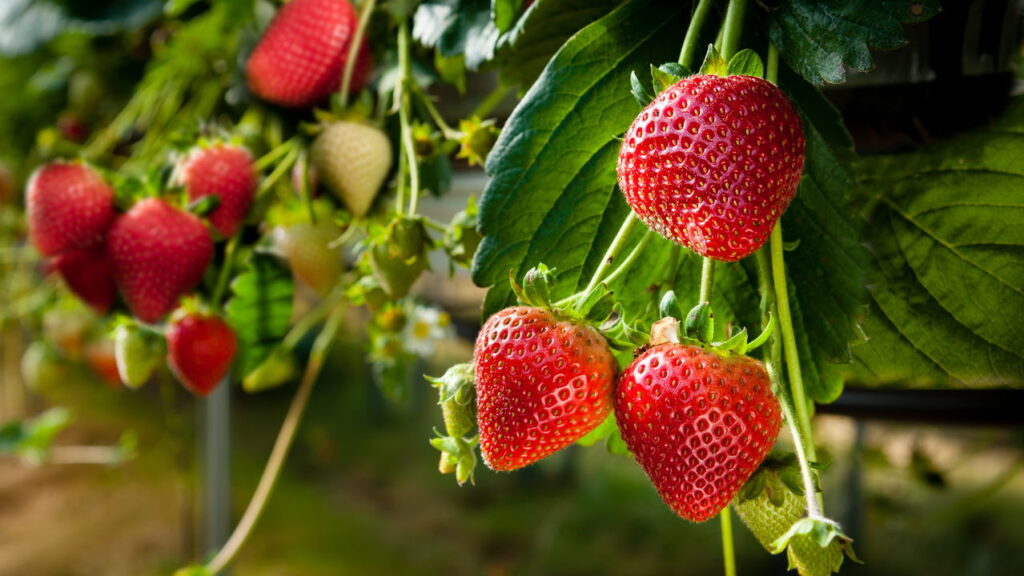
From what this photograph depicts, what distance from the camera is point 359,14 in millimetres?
465

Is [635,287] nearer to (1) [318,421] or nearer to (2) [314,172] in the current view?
(2) [314,172]

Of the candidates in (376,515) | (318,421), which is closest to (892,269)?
(376,515)

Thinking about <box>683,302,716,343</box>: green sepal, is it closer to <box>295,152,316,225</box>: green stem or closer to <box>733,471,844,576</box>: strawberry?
<box>733,471,844,576</box>: strawberry

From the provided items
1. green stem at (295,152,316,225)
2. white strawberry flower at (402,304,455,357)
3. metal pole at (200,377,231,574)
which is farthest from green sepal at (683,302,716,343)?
metal pole at (200,377,231,574)

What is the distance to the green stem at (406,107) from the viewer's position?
1.28ft

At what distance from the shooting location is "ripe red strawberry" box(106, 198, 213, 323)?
441mm

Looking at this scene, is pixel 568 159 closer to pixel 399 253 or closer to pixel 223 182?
pixel 399 253

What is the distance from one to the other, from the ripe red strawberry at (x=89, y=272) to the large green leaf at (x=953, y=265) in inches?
16.7

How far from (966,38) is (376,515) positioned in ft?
5.26

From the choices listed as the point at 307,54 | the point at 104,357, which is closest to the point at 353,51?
the point at 307,54

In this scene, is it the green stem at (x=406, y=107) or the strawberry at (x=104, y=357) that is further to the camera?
the strawberry at (x=104, y=357)

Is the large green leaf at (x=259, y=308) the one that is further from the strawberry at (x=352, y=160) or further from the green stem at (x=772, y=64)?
the green stem at (x=772, y=64)

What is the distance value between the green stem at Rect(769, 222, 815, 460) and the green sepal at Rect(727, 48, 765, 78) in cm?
5

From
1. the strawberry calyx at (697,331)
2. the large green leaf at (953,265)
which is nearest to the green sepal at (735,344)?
the strawberry calyx at (697,331)
